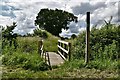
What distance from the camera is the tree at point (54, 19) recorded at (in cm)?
1398

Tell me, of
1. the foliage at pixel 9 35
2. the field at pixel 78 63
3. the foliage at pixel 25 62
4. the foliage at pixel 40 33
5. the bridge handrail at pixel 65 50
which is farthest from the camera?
the foliage at pixel 40 33

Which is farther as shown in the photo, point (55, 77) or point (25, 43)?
point (25, 43)

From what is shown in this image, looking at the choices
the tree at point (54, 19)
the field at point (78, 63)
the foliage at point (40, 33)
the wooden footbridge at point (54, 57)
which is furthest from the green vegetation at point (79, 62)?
the tree at point (54, 19)

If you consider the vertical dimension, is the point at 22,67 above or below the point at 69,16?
below

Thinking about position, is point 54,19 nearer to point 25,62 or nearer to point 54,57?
point 54,57

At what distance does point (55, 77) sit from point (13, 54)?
2.46 m

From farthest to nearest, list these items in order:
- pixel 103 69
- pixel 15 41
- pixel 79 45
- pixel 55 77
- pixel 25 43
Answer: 1. pixel 25 43
2. pixel 15 41
3. pixel 79 45
4. pixel 103 69
5. pixel 55 77

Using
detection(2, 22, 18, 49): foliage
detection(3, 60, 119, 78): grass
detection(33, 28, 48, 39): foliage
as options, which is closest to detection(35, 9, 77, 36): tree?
detection(33, 28, 48, 39): foliage

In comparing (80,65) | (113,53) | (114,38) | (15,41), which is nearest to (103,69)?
(80,65)

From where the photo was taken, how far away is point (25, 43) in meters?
10.8

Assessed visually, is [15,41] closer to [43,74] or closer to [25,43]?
[25,43]

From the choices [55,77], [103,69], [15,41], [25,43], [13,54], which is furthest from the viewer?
[25,43]

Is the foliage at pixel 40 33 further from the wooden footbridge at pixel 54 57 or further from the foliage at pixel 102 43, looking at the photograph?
the foliage at pixel 102 43

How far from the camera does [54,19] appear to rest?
1475 cm
